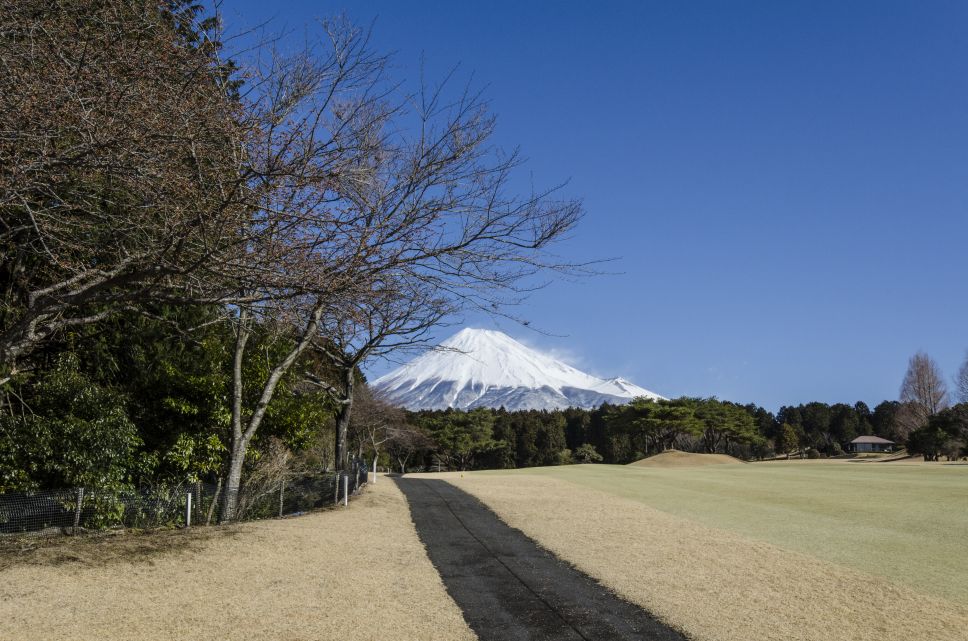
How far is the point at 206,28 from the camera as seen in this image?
6793 mm

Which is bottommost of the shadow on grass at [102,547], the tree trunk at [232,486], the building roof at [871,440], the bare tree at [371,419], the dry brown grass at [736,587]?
the dry brown grass at [736,587]

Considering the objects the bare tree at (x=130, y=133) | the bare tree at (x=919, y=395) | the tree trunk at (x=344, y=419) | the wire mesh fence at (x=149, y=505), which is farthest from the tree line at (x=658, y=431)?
the bare tree at (x=130, y=133)

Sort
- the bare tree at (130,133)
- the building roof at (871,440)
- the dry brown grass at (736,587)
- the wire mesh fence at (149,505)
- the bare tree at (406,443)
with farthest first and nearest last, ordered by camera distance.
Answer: the building roof at (871,440) < the bare tree at (406,443) < the wire mesh fence at (149,505) < the dry brown grass at (736,587) < the bare tree at (130,133)

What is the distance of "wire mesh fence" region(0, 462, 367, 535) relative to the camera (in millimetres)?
11297

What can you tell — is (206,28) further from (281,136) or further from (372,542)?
(372,542)

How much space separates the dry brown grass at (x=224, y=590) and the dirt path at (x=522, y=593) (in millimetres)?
380

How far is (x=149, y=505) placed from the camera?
1366cm

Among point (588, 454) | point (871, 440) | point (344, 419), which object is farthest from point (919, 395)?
point (344, 419)

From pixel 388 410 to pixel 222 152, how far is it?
139ft

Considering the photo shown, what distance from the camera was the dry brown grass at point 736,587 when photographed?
22.5 ft

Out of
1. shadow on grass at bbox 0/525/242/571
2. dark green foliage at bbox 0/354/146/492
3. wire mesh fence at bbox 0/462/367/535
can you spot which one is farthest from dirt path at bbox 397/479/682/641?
dark green foliage at bbox 0/354/146/492

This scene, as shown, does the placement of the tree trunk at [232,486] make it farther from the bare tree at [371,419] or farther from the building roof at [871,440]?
the building roof at [871,440]

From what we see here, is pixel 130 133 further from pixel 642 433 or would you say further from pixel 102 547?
pixel 642 433

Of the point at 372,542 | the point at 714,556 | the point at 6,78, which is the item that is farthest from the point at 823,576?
the point at 6,78
